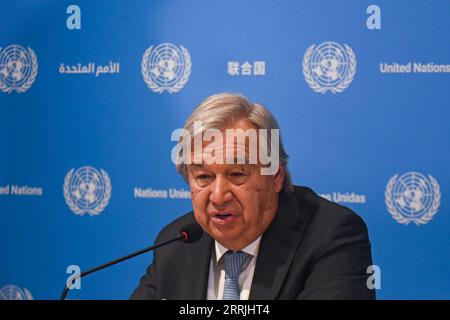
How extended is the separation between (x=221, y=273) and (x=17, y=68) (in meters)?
1.77

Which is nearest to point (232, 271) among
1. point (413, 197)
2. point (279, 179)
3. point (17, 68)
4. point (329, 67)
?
point (279, 179)

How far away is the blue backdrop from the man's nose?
683 mm

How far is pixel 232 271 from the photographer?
249 centimetres

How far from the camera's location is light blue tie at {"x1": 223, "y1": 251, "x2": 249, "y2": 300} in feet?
8.04

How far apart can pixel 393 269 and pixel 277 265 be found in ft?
2.71

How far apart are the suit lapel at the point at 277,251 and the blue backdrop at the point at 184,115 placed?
21.8 inches

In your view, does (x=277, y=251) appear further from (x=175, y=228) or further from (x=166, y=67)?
(x=166, y=67)

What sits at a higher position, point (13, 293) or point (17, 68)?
point (17, 68)

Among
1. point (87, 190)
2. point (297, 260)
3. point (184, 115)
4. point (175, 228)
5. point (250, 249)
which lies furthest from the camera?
Result: point (87, 190)

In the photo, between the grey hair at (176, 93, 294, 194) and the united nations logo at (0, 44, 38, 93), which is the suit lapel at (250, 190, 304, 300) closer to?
the grey hair at (176, 93, 294, 194)

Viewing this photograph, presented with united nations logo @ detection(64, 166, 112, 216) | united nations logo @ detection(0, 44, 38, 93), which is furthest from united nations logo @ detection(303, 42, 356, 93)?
united nations logo @ detection(0, 44, 38, 93)

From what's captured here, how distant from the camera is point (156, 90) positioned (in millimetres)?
3279

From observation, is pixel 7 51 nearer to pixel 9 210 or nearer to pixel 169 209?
pixel 9 210

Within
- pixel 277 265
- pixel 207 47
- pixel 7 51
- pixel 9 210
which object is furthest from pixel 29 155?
pixel 277 265
